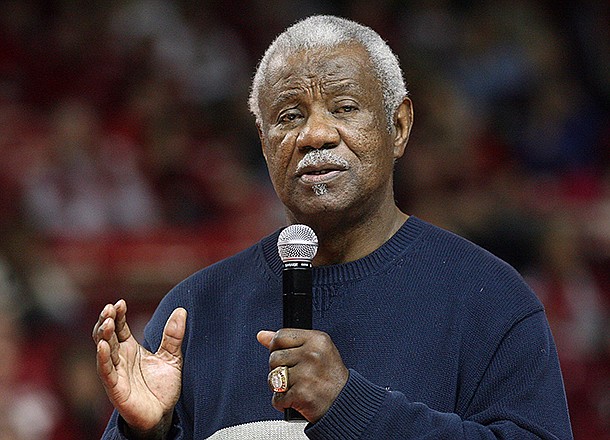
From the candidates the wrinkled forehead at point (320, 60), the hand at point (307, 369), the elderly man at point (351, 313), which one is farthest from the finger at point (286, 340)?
the wrinkled forehead at point (320, 60)

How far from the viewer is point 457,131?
539 cm

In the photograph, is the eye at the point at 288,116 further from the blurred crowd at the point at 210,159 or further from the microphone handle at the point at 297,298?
the blurred crowd at the point at 210,159

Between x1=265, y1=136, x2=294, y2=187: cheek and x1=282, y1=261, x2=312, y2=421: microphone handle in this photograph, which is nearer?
x1=282, y1=261, x2=312, y2=421: microphone handle

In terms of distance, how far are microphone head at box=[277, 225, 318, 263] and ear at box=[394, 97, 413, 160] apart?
41 centimetres

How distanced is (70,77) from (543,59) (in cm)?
230

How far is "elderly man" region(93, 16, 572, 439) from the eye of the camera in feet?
5.60

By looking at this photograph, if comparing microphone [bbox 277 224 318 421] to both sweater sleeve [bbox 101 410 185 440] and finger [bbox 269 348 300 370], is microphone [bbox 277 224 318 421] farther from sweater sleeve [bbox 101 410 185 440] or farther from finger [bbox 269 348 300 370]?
sweater sleeve [bbox 101 410 185 440]

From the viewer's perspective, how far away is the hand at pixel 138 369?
1716 mm

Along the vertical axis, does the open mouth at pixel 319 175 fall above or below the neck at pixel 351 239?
above

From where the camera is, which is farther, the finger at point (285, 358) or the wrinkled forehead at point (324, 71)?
the wrinkled forehead at point (324, 71)

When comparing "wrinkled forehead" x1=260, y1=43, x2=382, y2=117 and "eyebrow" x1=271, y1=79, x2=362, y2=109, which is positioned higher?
"wrinkled forehead" x1=260, y1=43, x2=382, y2=117

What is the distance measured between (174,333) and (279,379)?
0.38 meters

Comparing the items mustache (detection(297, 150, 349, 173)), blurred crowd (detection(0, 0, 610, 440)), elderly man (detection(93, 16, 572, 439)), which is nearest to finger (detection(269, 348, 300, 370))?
elderly man (detection(93, 16, 572, 439))

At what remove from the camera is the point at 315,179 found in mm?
1842
